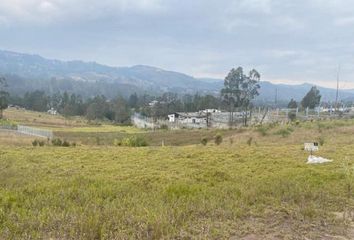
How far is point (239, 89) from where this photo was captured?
79.8m

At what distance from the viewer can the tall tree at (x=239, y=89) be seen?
3077 inches

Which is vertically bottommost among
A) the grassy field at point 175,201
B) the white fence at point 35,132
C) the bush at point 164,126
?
the bush at point 164,126

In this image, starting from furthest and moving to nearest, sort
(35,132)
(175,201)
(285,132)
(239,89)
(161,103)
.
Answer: (161,103) < (239,89) < (35,132) < (285,132) < (175,201)

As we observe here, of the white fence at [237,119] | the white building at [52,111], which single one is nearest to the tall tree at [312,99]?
the white fence at [237,119]

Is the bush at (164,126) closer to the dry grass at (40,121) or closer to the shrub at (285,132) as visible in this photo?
the dry grass at (40,121)

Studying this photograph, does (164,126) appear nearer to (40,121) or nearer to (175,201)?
(40,121)

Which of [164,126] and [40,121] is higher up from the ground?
[40,121]

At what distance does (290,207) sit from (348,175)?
3.19 meters

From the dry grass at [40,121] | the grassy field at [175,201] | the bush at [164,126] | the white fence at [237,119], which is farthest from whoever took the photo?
the bush at [164,126]

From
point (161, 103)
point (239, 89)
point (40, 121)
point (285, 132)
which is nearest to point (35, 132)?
point (285, 132)

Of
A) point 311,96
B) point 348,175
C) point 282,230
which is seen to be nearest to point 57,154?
point 348,175

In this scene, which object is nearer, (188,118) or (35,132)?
(35,132)

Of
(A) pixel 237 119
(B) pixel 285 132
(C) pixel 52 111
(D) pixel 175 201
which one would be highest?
(D) pixel 175 201

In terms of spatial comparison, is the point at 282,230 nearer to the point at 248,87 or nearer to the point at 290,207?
the point at 290,207
